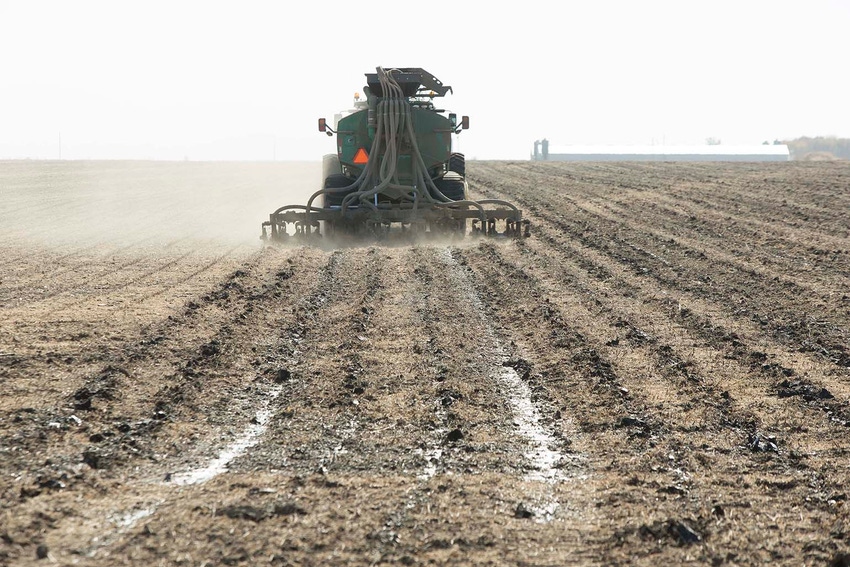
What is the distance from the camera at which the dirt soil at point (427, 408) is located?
165 inches

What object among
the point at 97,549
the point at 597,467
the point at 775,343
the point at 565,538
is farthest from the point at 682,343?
the point at 97,549

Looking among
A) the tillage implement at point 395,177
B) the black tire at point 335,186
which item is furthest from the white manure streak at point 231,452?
the black tire at point 335,186

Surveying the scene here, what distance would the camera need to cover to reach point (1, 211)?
881 inches

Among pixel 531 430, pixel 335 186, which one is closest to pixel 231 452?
pixel 531 430

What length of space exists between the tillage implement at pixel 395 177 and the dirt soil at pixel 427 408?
5.68 ft

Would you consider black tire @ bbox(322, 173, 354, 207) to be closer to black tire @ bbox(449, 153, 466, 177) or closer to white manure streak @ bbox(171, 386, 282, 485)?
black tire @ bbox(449, 153, 466, 177)

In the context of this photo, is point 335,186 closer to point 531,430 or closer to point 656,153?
point 531,430

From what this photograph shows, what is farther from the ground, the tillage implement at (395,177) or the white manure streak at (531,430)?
the tillage implement at (395,177)

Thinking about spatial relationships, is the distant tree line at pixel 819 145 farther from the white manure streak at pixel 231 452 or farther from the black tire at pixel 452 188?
the white manure streak at pixel 231 452

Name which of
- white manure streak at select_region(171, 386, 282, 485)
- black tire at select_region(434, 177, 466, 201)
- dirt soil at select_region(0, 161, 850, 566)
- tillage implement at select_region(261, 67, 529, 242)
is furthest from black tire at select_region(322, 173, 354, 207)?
white manure streak at select_region(171, 386, 282, 485)

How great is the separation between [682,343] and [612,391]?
1732 mm

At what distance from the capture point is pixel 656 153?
288 ft

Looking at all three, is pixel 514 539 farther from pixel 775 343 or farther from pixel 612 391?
pixel 775 343

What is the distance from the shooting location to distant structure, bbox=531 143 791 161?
86.8 m
